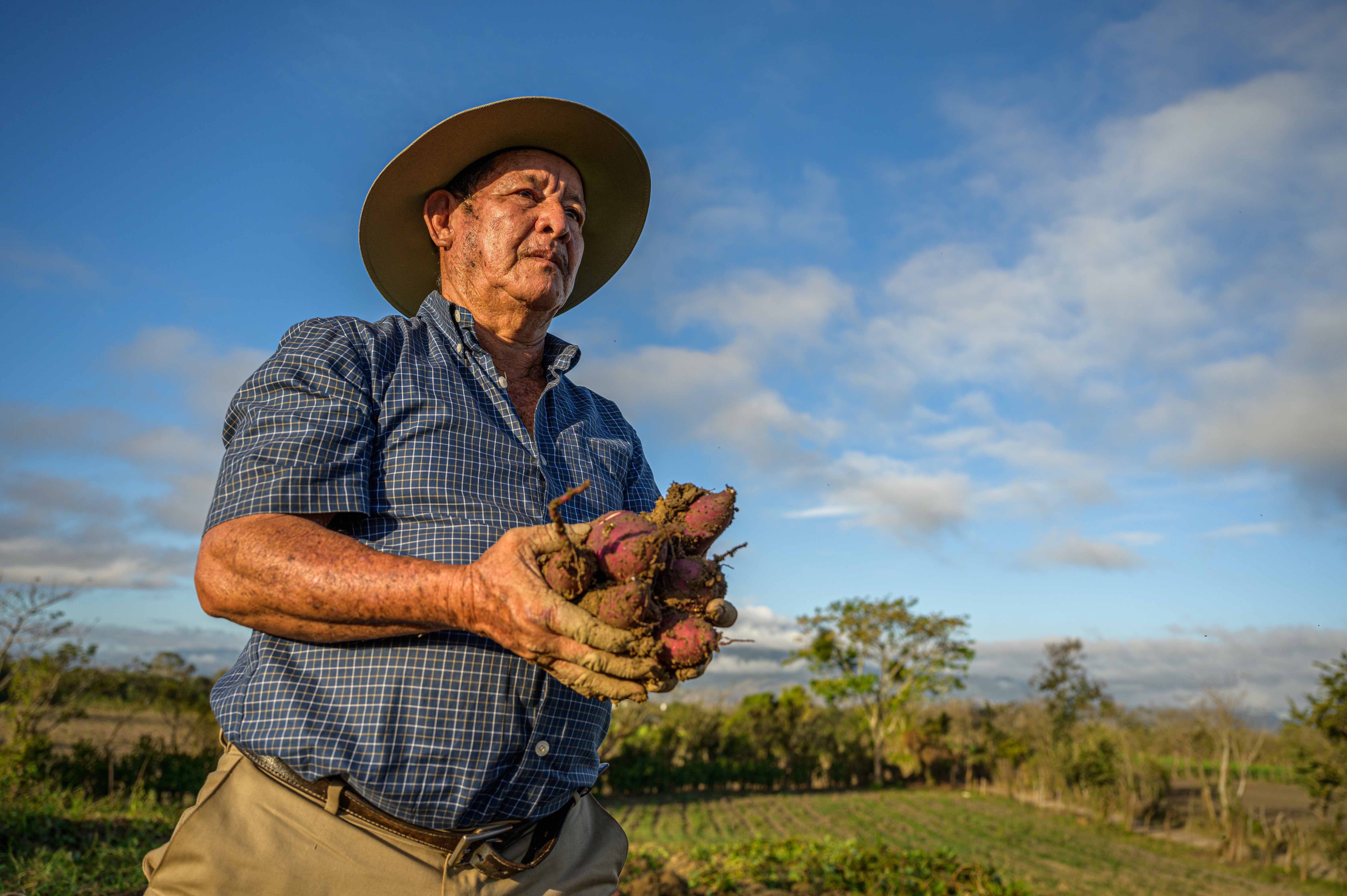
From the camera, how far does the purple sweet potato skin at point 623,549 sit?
132 centimetres

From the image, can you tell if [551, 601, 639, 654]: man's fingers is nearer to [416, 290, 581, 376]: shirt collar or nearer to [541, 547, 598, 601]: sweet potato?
[541, 547, 598, 601]: sweet potato

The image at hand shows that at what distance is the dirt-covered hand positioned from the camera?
125cm

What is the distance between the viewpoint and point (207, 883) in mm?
1573

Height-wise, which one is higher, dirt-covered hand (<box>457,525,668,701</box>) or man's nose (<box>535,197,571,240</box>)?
man's nose (<box>535,197,571,240</box>)

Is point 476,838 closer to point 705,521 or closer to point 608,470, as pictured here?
point 705,521

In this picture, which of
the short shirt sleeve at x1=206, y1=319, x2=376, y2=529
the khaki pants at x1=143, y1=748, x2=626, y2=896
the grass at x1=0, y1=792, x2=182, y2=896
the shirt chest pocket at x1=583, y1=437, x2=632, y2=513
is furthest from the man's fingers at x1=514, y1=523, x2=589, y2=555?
the grass at x1=0, y1=792, x2=182, y2=896

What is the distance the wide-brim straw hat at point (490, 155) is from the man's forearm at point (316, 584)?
4.75ft

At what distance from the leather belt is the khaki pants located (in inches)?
0.6

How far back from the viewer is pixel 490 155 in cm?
253

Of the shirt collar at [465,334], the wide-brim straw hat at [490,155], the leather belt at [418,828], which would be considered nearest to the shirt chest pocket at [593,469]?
the shirt collar at [465,334]

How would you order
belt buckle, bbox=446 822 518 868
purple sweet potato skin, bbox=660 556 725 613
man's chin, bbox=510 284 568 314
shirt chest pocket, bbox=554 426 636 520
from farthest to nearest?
man's chin, bbox=510 284 568 314 → shirt chest pocket, bbox=554 426 636 520 → belt buckle, bbox=446 822 518 868 → purple sweet potato skin, bbox=660 556 725 613

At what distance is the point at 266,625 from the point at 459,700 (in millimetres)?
406

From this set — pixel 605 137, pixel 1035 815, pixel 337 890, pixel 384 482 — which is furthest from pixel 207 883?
pixel 1035 815

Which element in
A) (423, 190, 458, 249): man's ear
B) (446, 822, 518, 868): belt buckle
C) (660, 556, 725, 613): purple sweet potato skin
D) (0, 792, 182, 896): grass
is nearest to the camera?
(660, 556, 725, 613): purple sweet potato skin
